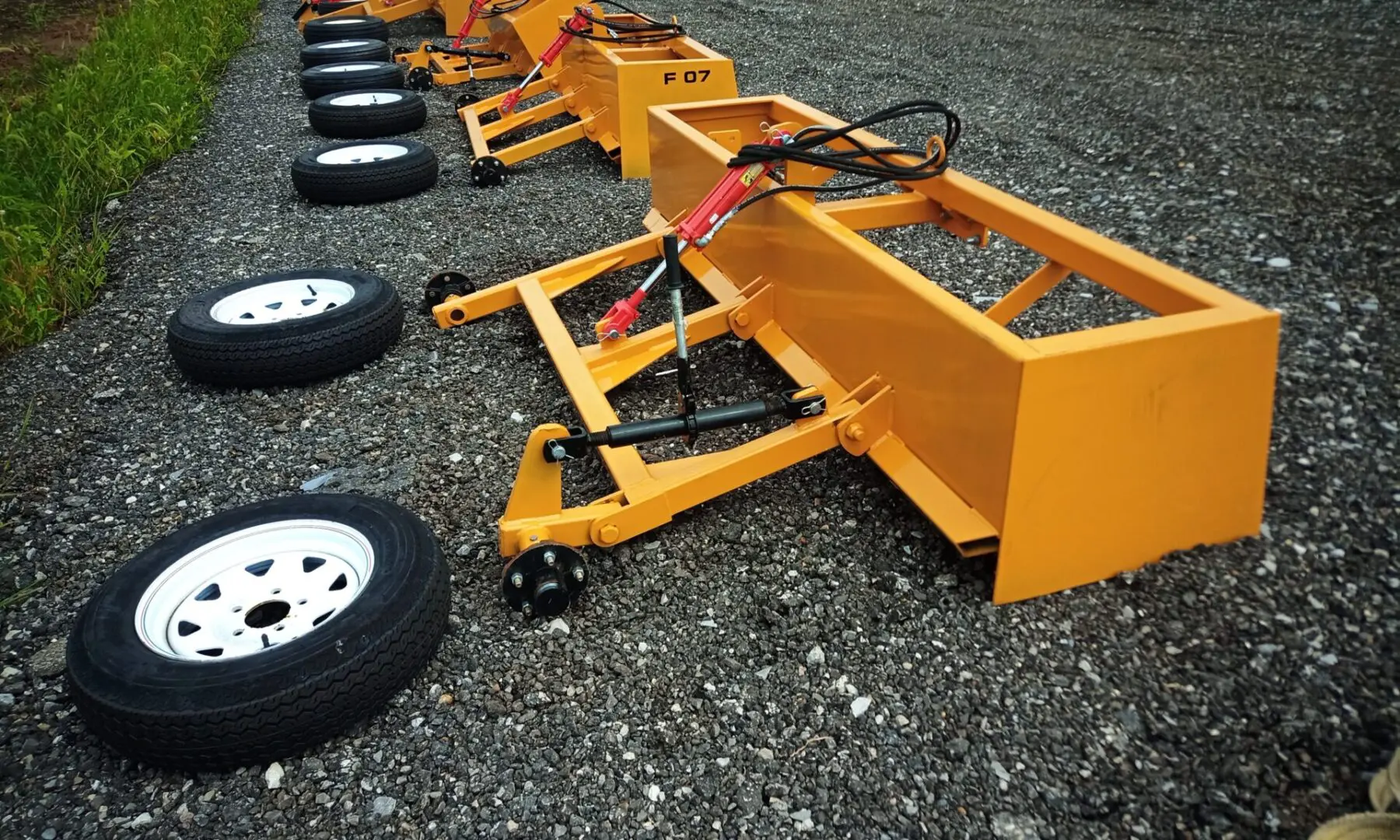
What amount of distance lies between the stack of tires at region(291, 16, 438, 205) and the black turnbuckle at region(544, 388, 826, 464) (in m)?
3.88

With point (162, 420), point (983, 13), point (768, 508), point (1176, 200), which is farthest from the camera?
point (983, 13)

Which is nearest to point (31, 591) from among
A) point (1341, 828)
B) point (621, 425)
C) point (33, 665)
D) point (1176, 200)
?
point (33, 665)

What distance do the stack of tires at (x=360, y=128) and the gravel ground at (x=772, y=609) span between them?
52 cm

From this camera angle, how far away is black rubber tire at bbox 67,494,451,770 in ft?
6.77

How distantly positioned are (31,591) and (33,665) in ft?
1.27

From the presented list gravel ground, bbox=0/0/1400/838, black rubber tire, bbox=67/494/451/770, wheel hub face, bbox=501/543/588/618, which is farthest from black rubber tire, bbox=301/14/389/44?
wheel hub face, bbox=501/543/588/618

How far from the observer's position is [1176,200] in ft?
16.4

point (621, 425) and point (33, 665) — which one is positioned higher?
point (621, 425)

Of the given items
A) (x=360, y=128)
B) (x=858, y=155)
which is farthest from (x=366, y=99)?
(x=858, y=155)

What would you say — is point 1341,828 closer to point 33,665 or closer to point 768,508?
point 768,508

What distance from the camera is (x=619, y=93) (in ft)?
19.3

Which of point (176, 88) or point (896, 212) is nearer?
point (896, 212)

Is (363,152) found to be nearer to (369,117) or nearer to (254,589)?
(369,117)

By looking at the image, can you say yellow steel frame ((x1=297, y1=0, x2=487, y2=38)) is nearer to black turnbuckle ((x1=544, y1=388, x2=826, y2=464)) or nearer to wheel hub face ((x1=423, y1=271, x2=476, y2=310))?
wheel hub face ((x1=423, y1=271, x2=476, y2=310))
